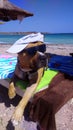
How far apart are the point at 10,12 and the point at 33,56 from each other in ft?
9.21

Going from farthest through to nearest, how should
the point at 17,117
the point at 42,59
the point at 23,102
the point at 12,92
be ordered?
the point at 12,92
the point at 42,59
the point at 23,102
the point at 17,117

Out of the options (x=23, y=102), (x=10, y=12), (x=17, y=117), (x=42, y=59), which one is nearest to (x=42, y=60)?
(x=42, y=59)

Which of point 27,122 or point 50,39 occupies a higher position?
Answer: point 27,122

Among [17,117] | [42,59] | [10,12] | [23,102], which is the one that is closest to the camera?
[17,117]

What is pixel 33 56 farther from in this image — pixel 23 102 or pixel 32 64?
pixel 23 102

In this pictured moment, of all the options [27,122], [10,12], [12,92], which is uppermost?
[10,12]

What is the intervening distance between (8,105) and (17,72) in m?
0.46

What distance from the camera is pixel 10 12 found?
484cm

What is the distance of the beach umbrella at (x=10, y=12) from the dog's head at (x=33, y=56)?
2.38 metres

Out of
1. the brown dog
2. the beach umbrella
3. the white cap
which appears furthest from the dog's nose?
the beach umbrella

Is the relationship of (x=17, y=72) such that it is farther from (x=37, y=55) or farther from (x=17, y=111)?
(x=17, y=111)

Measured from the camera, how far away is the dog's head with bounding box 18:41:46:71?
89.6 inches

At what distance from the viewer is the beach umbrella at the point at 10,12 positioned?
4489mm

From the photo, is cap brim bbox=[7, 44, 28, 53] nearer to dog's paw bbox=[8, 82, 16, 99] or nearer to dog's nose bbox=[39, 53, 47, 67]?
dog's nose bbox=[39, 53, 47, 67]
